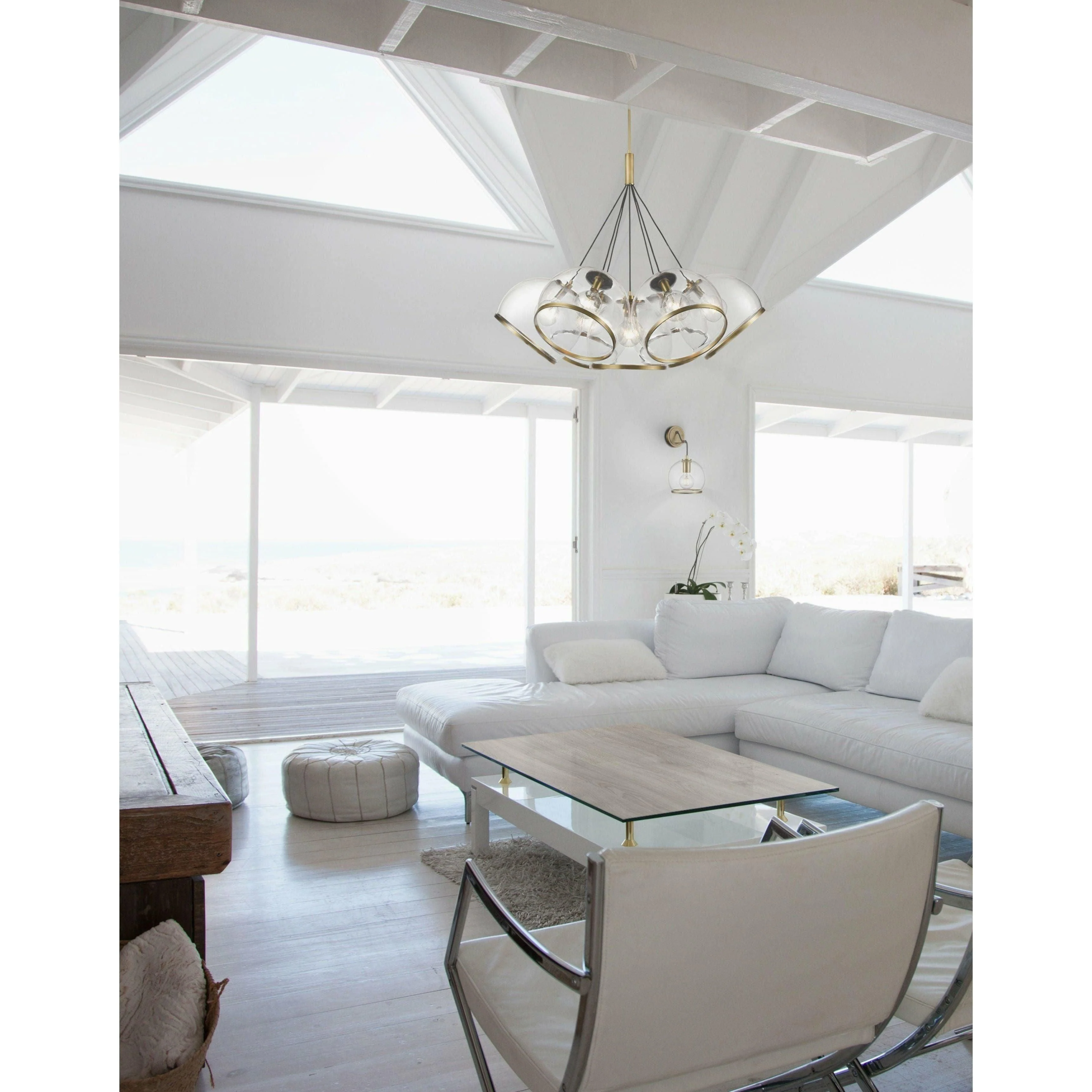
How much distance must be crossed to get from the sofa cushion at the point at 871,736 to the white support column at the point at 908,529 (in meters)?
5.88

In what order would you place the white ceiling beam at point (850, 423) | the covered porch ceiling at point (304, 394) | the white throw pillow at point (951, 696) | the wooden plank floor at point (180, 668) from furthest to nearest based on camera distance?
the white ceiling beam at point (850, 423)
the covered porch ceiling at point (304, 394)
the wooden plank floor at point (180, 668)
the white throw pillow at point (951, 696)

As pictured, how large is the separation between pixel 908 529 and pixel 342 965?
862cm

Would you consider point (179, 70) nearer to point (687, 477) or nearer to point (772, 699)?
point (687, 477)

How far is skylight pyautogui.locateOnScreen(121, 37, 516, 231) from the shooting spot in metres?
4.94

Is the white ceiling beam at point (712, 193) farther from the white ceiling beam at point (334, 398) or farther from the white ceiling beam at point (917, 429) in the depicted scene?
the white ceiling beam at point (917, 429)

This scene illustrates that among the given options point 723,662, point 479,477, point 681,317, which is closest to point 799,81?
point 681,317

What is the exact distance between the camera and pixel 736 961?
4.12 feet

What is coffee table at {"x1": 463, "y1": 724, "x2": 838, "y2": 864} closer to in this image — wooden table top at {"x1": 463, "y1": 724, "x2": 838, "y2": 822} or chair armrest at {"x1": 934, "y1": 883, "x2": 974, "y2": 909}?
wooden table top at {"x1": 463, "y1": 724, "x2": 838, "y2": 822}

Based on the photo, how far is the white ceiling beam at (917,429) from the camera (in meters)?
9.99

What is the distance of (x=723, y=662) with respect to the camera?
15.8 feet

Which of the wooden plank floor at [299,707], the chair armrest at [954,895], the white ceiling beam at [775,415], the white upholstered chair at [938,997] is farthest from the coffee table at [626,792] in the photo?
the white ceiling beam at [775,415]

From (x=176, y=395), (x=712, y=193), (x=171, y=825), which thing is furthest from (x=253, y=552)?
(x=171, y=825)

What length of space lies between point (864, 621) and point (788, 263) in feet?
8.88
